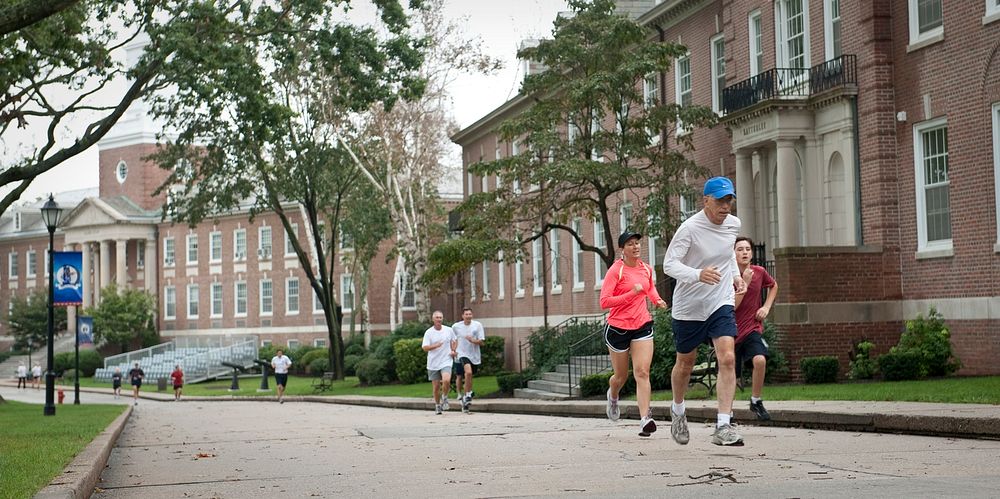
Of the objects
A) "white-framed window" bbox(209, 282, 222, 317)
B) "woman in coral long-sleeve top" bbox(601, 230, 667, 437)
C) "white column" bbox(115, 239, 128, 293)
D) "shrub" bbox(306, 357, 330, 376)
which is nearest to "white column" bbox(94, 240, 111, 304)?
"white column" bbox(115, 239, 128, 293)

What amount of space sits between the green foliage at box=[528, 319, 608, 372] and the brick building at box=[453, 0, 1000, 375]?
4557mm

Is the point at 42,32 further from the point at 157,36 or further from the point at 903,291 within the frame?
the point at 903,291

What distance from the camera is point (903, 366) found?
884 inches

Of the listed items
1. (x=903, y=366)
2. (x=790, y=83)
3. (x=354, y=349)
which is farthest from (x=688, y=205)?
(x=354, y=349)

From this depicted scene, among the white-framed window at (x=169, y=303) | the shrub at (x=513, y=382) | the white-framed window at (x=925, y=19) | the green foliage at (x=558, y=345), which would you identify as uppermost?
the white-framed window at (x=925, y=19)

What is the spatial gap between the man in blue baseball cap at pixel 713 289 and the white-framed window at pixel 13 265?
3658 inches

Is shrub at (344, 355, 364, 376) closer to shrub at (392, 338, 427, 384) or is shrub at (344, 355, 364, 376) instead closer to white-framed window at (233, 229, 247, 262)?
shrub at (392, 338, 427, 384)

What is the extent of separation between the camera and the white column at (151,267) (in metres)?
85.3

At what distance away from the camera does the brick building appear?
22.2 m

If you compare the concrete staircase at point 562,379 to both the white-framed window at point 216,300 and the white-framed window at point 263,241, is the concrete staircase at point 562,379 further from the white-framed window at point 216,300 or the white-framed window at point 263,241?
the white-framed window at point 216,300

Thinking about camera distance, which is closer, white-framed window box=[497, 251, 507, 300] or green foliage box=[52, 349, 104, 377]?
white-framed window box=[497, 251, 507, 300]

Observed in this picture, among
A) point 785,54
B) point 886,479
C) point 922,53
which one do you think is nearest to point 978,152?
point 922,53

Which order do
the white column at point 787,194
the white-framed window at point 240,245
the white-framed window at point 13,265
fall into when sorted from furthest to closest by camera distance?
the white-framed window at point 13,265 → the white-framed window at point 240,245 → the white column at point 787,194

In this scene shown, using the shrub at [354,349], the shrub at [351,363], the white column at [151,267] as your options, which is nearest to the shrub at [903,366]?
the shrub at [351,363]
